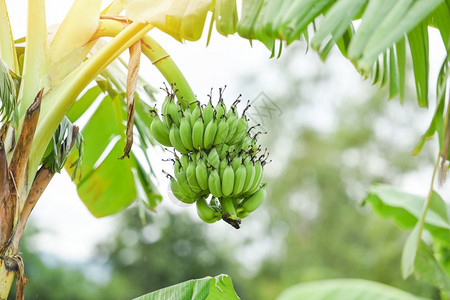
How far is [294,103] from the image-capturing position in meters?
10.1

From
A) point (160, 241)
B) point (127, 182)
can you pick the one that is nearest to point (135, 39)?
point (127, 182)

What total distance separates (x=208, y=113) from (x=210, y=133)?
0.17 ft

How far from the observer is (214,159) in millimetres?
935

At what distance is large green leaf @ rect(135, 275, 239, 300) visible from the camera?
1.06m

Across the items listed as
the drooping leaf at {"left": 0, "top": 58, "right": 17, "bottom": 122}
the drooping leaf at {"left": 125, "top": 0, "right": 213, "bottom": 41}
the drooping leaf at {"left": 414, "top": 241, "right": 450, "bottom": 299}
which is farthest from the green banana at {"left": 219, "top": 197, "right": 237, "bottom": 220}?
the drooping leaf at {"left": 414, "top": 241, "right": 450, "bottom": 299}

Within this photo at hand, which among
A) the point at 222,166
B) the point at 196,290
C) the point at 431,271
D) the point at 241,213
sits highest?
the point at 222,166

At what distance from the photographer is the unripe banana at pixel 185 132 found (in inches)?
37.2

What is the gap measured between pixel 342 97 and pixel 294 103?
2.88 ft

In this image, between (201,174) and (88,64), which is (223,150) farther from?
(88,64)

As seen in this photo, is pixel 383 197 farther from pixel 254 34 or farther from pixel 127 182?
pixel 254 34

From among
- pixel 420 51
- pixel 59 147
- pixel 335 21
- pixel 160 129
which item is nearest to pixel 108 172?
pixel 59 147

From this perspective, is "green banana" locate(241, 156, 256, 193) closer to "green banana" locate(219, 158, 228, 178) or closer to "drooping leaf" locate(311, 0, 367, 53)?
"green banana" locate(219, 158, 228, 178)

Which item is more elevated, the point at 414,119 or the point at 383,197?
the point at 383,197

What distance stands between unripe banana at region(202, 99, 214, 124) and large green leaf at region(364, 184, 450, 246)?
1.15 meters
